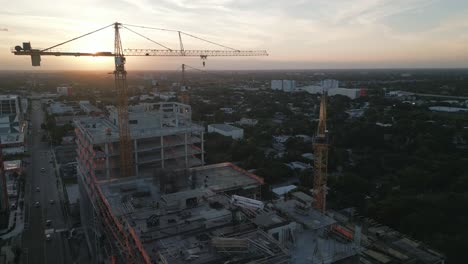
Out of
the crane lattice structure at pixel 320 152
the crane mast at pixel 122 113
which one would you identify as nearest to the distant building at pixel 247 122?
the crane mast at pixel 122 113

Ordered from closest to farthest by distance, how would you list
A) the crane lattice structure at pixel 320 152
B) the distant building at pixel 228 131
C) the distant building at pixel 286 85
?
the crane lattice structure at pixel 320 152 → the distant building at pixel 228 131 → the distant building at pixel 286 85

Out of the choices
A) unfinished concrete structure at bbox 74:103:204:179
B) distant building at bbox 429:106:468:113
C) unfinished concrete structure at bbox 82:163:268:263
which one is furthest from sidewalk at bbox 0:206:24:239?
distant building at bbox 429:106:468:113

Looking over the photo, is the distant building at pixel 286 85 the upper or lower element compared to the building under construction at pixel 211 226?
upper

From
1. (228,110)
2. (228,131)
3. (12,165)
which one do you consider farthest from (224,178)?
(228,110)

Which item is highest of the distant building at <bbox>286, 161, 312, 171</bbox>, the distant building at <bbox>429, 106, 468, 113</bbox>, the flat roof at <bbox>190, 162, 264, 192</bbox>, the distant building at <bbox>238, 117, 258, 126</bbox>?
the flat roof at <bbox>190, 162, 264, 192</bbox>

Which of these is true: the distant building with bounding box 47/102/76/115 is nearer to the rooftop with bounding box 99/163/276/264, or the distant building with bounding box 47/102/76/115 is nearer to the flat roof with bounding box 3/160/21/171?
the flat roof with bounding box 3/160/21/171

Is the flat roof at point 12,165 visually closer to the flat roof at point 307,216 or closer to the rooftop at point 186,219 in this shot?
the rooftop at point 186,219

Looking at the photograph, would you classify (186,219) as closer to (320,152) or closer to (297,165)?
(320,152)

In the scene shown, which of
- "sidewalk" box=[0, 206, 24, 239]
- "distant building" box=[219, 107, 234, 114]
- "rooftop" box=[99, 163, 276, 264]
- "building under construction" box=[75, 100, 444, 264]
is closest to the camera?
"rooftop" box=[99, 163, 276, 264]
